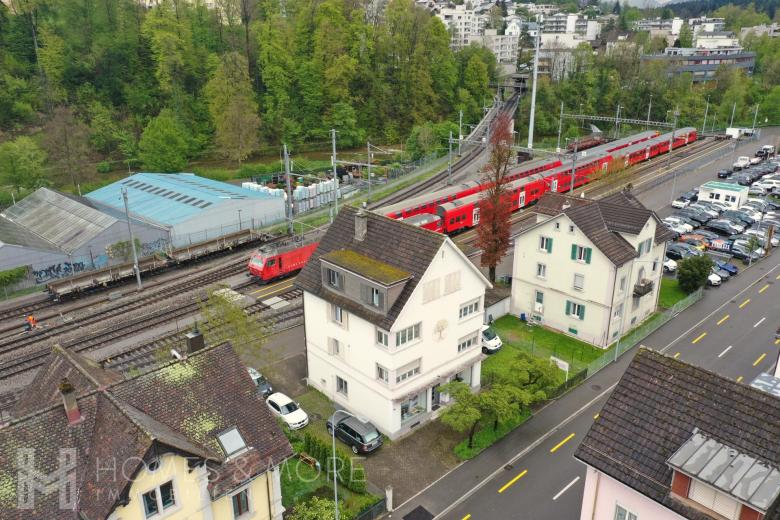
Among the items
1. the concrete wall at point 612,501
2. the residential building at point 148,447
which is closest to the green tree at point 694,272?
the concrete wall at point 612,501

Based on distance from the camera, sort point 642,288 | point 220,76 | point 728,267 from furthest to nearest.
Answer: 1. point 220,76
2. point 728,267
3. point 642,288

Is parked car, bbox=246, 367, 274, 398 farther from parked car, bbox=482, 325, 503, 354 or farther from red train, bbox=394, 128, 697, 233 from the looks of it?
red train, bbox=394, 128, 697, 233

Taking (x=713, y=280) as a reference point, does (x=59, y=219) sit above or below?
above

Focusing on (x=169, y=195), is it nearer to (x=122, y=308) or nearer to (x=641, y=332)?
(x=122, y=308)

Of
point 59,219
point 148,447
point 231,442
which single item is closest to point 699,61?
point 59,219

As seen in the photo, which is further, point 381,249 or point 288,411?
point 288,411

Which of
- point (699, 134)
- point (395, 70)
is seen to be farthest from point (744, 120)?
point (395, 70)

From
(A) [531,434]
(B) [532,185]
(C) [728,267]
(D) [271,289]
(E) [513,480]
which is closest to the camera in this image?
(E) [513,480]
